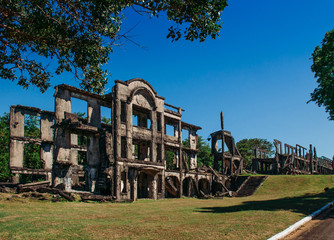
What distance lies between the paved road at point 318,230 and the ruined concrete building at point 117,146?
17350 mm

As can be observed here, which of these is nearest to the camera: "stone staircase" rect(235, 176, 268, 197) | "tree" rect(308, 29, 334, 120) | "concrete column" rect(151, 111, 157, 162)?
"tree" rect(308, 29, 334, 120)

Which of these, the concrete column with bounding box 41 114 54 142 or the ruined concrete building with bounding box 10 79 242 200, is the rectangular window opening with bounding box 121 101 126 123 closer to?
the ruined concrete building with bounding box 10 79 242 200

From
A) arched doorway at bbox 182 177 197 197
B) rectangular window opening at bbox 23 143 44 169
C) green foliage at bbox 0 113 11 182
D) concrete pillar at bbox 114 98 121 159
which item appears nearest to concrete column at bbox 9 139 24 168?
green foliage at bbox 0 113 11 182

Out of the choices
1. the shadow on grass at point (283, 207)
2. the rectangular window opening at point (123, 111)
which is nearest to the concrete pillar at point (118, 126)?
the rectangular window opening at point (123, 111)

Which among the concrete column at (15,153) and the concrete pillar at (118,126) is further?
the concrete column at (15,153)

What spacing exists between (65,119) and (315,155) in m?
53.0

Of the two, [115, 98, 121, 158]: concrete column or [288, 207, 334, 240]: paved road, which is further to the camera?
[115, 98, 121, 158]: concrete column

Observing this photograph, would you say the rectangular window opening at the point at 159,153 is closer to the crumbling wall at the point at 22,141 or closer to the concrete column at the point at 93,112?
the concrete column at the point at 93,112

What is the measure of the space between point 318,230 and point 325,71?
1259 cm

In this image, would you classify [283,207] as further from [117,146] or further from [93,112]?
[93,112]

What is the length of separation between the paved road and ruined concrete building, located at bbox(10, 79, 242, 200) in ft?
56.9

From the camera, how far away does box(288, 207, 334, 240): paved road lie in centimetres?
980

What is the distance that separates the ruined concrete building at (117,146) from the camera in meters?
26.8

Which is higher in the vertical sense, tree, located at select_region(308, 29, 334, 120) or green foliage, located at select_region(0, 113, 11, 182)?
tree, located at select_region(308, 29, 334, 120)
